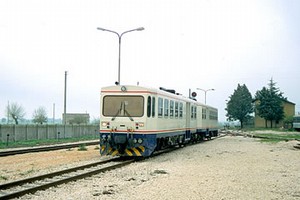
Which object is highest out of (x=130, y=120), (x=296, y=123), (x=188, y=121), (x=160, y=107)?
(x=160, y=107)

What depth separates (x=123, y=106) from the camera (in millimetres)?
17562

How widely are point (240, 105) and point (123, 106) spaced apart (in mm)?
77634

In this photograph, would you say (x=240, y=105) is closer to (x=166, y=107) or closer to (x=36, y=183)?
(x=166, y=107)

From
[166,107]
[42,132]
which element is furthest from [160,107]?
[42,132]

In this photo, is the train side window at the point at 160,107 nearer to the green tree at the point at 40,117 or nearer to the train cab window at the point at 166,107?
the train cab window at the point at 166,107

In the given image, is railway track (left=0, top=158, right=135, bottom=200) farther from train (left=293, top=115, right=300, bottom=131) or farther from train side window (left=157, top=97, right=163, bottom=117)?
train (left=293, top=115, right=300, bottom=131)

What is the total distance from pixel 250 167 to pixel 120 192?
6942mm

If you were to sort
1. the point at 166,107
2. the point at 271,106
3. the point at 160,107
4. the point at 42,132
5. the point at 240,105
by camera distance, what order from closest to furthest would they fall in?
the point at 160,107
the point at 166,107
the point at 42,132
the point at 271,106
the point at 240,105

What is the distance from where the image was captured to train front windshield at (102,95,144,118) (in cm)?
1736

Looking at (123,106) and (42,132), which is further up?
(123,106)

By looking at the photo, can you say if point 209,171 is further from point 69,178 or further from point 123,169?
point 69,178

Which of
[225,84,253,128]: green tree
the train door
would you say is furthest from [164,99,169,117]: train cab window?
[225,84,253,128]: green tree

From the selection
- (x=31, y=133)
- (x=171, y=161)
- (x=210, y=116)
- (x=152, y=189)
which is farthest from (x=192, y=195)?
(x=31, y=133)

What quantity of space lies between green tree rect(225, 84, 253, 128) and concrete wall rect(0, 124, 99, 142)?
49.2 metres
